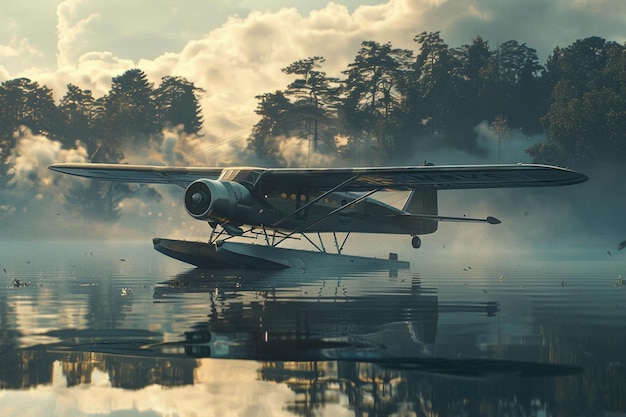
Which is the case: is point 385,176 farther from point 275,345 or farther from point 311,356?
point 311,356

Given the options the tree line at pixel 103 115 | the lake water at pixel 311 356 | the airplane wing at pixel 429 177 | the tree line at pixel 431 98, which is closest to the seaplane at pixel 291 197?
the airplane wing at pixel 429 177

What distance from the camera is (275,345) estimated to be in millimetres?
9586

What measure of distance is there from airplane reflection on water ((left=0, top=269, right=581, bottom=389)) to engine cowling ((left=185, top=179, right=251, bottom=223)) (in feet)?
32.6

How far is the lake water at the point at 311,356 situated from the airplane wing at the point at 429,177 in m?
7.27

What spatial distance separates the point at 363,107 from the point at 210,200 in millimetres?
86361

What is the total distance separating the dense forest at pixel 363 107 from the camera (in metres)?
100

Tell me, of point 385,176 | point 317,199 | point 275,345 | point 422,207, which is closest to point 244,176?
point 317,199

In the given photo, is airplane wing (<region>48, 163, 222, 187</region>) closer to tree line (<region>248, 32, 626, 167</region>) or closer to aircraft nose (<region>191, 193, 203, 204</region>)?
aircraft nose (<region>191, 193, 203, 204</region>)

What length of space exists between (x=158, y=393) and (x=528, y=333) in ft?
17.0

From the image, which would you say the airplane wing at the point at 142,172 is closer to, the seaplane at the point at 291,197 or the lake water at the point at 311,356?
the seaplane at the point at 291,197

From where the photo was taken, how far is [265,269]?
28.0 metres

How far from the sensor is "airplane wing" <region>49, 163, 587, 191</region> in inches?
930

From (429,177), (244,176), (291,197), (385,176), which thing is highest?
(244,176)

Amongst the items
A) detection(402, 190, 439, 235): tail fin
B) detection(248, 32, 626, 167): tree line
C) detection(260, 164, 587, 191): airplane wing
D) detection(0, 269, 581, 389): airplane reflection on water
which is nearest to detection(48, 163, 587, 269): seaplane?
detection(260, 164, 587, 191): airplane wing
